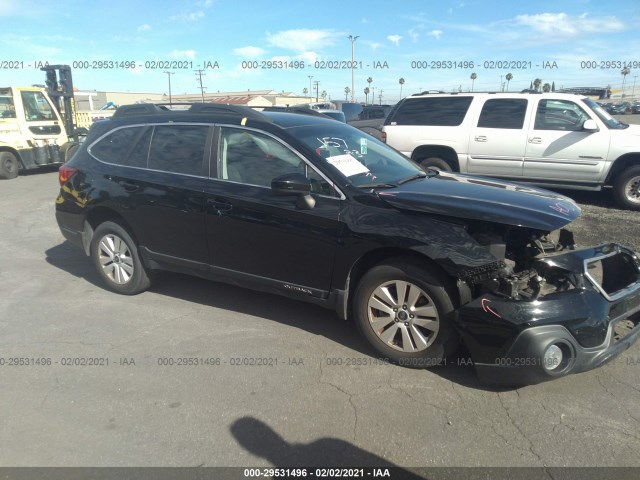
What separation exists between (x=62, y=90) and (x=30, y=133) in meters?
2.93

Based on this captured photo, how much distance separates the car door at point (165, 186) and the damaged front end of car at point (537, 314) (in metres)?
2.35

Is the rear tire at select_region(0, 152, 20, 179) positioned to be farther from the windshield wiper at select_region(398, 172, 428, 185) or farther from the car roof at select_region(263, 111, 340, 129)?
the windshield wiper at select_region(398, 172, 428, 185)

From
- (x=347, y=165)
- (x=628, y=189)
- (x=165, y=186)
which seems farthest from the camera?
(x=628, y=189)

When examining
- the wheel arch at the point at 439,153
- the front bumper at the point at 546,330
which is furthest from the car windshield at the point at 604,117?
the front bumper at the point at 546,330

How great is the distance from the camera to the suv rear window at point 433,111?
894cm

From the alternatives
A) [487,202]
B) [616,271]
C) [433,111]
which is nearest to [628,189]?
[433,111]

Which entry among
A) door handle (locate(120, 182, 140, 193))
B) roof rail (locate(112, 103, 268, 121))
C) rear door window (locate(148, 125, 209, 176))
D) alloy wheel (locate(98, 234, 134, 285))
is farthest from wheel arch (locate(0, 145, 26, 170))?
rear door window (locate(148, 125, 209, 176))

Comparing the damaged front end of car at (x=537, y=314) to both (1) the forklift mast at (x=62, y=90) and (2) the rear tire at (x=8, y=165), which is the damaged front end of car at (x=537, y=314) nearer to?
(2) the rear tire at (x=8, y=165)

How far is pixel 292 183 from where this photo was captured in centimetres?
351

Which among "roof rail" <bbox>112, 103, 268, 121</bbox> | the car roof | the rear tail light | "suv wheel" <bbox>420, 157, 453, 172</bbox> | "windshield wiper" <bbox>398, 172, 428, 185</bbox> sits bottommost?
"suv wheel" <bbox>420, 157, 453, 172</bbox>

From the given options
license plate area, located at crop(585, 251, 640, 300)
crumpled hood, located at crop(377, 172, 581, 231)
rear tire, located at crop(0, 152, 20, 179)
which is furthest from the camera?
rear tire, located at crop(0, 152, 20, 179)

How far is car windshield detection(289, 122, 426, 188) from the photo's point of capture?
3.85 meters

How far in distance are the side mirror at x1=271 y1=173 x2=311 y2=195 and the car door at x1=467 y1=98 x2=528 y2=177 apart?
6102mm

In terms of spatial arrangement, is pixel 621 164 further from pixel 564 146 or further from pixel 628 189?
pixel 564 146
